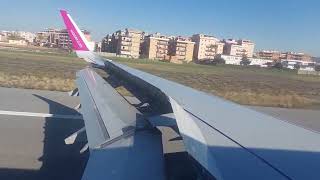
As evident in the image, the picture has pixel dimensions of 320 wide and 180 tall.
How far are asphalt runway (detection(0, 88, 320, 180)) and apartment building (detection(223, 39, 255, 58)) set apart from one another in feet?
409

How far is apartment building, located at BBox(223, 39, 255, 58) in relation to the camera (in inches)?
5413

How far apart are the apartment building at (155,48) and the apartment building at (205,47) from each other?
1206cm

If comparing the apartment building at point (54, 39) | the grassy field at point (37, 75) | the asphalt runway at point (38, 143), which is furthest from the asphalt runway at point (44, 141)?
the apartment building at point (54, 39)

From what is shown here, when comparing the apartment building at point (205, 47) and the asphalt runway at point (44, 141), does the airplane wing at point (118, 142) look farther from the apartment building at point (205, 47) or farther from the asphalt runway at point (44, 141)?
the apartment building at point (205, 47)

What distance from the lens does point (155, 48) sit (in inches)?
4188

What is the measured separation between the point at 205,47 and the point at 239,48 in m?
21.0

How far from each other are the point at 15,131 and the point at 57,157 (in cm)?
240

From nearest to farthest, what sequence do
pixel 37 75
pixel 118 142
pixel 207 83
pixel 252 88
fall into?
1. pixel 118 142
2. pixel 37 75
3. pixel 252 88
4. pixel 207 83

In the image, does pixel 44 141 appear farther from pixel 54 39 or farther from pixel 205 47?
pixel 54 39

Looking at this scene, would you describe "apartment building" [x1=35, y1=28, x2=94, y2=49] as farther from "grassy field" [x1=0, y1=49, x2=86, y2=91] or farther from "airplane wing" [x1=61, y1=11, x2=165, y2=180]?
"airplane wing" [x1=61, y1=11, x2=165, y2=180]

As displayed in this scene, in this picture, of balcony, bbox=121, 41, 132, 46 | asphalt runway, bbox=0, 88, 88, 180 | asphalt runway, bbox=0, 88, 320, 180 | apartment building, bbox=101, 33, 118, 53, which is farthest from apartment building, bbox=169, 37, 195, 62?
asphalt runway, bbox=0, 88, 88, 180

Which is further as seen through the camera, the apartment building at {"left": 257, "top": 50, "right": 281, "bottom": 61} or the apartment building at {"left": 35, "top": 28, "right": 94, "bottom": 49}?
the apartment building at {"left": 257, "top": 50, "right": 281, "bottom": 61}

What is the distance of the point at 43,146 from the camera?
794cm

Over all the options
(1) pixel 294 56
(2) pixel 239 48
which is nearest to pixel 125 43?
(2) pixel 239 48
